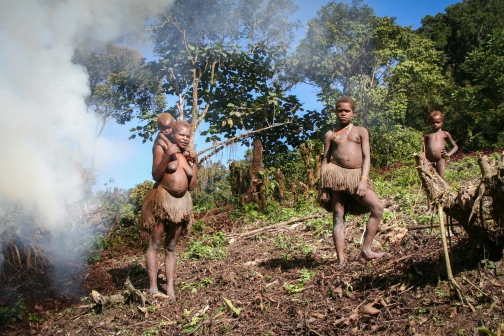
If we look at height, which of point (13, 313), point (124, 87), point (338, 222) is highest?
point (124, 87)

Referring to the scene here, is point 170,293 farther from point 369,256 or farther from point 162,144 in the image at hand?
point 369,256

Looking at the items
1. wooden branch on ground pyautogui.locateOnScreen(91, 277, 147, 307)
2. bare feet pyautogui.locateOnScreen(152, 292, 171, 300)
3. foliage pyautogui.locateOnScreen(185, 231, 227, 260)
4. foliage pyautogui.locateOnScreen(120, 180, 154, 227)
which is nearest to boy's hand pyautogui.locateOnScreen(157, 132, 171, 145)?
wooden branch on ground pyautogui.locateOnScreen(91, 277, 147, 307)

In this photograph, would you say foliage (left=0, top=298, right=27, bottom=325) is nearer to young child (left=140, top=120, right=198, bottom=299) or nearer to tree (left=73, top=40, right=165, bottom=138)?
young child (left=140, top=120, right=198, bottom=299)

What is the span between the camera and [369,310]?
311 centimetres

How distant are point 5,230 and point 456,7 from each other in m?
29.6

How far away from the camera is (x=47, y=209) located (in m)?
4.95

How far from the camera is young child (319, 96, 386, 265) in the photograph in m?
4.13

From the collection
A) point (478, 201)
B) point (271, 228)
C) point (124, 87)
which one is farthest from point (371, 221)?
point (124, 87)

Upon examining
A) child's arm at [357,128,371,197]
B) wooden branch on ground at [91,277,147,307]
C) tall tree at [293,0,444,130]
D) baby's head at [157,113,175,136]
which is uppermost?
tall tree at [293,0,444,130]

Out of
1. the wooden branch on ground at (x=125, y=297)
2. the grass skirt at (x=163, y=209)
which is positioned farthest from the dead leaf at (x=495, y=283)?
the wooden branch on ground at (x=125, y=297)

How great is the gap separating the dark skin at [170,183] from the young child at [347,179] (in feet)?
4.42

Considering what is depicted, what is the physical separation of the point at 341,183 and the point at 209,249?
2.50m

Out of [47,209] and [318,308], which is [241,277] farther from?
[47,209]

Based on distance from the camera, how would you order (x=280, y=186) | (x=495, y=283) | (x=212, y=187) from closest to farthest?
(x=495, y=283) < (x=280, y=186) < (x=212, y=187)
